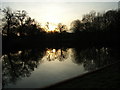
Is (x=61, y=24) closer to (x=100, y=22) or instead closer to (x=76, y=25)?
(x=76, y=25)

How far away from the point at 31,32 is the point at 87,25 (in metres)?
17.7

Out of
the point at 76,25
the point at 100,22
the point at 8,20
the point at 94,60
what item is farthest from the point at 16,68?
the point at 76,25

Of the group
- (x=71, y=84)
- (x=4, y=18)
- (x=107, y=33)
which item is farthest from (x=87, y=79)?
(x=107, y=33)

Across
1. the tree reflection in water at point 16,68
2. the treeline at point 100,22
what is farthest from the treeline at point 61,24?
the tree reflection in water at point 16,68

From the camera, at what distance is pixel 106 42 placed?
132 ft

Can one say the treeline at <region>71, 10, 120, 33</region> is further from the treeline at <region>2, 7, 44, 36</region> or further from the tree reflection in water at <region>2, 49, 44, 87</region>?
the tree reflection in water at <region>2, 49, 44, 87</region>

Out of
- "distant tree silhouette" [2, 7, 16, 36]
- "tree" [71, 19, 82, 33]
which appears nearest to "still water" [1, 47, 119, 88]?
"distant tree silhouette" [2, 7, 16, 36]

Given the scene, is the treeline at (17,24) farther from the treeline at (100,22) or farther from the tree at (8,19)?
the treeline at (100,22)

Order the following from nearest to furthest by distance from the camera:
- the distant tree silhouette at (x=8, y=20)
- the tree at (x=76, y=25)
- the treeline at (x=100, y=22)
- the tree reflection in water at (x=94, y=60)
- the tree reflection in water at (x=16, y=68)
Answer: the tree reflection in water at (x=16, y=68) < the tree reflection in water at (x=94, y=60) < the distant tree silhouette at (x=8, y=20) < the treeline at (x=100, y=22) < the tree at (x=76, y=25)

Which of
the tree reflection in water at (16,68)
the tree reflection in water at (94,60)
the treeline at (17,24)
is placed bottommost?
the tree reflection in water at (16,68)

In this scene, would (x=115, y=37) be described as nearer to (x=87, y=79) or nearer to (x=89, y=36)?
(x=89, y=36)

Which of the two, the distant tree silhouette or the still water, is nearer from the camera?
the still water

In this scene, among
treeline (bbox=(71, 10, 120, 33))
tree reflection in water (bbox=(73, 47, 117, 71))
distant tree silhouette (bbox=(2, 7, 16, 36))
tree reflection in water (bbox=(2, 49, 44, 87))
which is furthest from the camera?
treeline (bbox=(71, 10, 120, 33))

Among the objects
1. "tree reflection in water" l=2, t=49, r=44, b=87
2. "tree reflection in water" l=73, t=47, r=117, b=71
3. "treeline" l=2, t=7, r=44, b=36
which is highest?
"treeline" l=2, t=7, r=44, b=36
